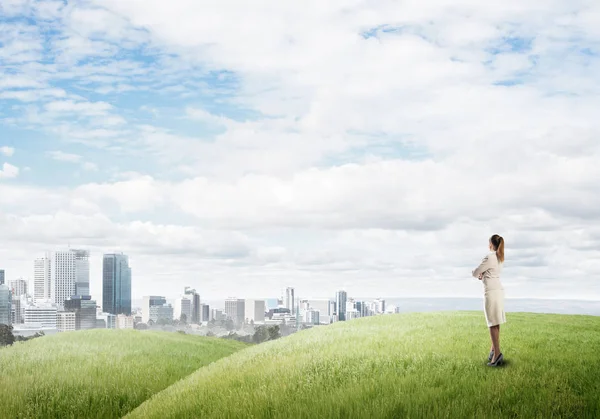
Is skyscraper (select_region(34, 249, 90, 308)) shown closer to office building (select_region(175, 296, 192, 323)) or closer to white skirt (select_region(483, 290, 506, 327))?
office building (select_region(175, 296, 192, 323))

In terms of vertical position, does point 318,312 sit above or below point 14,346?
below

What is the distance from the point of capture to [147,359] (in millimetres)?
31453

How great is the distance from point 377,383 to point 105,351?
23.2 metres

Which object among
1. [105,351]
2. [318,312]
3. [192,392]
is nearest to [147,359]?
[105,351]

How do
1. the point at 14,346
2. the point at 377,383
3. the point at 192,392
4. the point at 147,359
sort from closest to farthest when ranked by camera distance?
1. the point at 377,383
2. the point at 192,392
3. the point at 147,359
4. the point at 14,346

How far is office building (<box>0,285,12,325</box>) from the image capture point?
100938mm

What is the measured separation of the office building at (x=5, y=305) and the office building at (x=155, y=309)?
56.4m

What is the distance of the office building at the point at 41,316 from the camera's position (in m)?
143

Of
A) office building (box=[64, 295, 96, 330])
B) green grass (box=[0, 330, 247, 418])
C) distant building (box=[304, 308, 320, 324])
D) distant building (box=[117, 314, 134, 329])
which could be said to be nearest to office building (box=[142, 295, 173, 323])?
distant building (box=[117, 314, 134, 329])

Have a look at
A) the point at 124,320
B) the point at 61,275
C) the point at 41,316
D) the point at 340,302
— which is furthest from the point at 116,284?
the point at 340,302

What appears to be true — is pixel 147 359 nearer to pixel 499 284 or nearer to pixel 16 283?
pixel 499 284

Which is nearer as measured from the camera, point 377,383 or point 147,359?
point 377,383

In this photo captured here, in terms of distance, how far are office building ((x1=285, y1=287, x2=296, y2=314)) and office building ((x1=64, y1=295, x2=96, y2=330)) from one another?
186 feet

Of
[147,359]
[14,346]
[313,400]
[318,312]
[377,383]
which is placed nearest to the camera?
[313,400]
